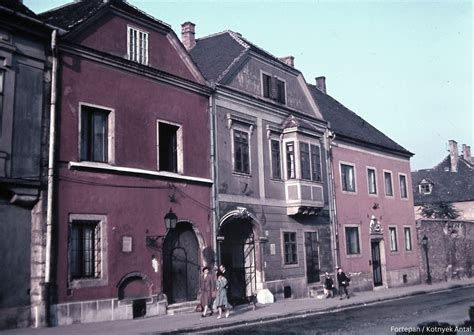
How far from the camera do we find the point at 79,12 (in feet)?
56.4

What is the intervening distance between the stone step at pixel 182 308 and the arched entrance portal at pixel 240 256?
300 cm

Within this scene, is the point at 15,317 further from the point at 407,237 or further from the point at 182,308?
the point at 407,237

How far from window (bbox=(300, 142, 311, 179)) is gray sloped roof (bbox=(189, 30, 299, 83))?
4.18 meters

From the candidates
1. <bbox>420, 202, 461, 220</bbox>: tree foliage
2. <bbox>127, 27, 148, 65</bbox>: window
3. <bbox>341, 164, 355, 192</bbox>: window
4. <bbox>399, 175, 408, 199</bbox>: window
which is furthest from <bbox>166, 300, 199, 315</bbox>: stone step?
<bbox>420, 202, 461, 220</bbox>: tree foliage

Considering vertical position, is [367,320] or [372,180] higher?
[372,180]

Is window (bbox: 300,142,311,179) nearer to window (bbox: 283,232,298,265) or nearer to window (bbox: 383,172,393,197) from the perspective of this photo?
window (bbox: 283,232,298,265)

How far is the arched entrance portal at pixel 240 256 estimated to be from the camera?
21469mm

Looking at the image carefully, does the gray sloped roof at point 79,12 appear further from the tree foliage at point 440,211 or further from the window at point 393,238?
the tree foliage at point 440,211

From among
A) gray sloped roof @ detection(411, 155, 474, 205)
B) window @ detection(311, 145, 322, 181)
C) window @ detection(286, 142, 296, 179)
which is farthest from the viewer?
gray sloped roof @ detection(411, 155, 474, 205)

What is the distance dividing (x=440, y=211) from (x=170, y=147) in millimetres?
35227

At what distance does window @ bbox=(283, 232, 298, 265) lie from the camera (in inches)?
925

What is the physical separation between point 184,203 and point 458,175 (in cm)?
4483

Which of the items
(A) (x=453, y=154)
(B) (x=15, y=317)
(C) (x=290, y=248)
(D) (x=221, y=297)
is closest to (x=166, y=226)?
(D) (x=221, y=297)

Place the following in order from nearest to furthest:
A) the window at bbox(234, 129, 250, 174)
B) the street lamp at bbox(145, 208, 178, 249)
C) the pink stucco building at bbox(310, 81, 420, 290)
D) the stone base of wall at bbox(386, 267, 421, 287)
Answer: the street lamp at bbox(145, 208, 178, 249), the window at bbox(234, 129, 250, 174), the pink stucco building at bbox(310, 81, 420, 290), the stone base of wall at bbox(386, 267, 421, 287)
